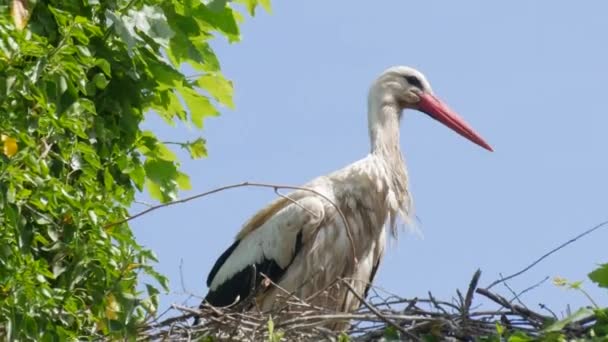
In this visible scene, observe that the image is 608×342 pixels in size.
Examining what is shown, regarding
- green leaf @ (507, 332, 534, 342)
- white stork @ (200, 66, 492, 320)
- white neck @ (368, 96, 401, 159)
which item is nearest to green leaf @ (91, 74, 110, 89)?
white stork @ (200, 66, 492, 320)

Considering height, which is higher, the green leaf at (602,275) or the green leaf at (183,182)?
the green leaf at (183,182)

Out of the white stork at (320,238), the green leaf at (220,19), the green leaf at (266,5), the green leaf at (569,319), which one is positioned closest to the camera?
the green leaf at (569,319)

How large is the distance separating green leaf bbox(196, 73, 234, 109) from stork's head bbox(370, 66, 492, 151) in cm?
163

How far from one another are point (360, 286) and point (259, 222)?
0.63 meters

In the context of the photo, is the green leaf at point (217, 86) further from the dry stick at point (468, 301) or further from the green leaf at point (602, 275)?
the green leaf at point (602, 275)

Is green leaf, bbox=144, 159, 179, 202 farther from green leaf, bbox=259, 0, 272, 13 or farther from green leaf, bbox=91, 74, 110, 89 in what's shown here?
green leaf, bbox=259, 0, 272, 13

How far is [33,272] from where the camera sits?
6.71 m

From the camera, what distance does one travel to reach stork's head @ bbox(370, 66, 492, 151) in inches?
383

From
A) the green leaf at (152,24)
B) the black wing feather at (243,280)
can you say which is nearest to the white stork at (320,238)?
the black wing feather at (243,280)

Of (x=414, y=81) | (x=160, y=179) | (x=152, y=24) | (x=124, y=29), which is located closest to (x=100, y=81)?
(x=124, y=29)

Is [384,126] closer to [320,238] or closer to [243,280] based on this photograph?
[320,238]

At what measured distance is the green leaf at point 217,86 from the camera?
818 cm

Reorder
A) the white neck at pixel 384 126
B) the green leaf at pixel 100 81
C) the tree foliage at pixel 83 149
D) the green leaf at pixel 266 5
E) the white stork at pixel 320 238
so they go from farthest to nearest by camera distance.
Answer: the white neck at pixel 384 126, the white stork at pixel 320 238, the green leaf at pixel 266 5, the green leaf at pixel 100 81, the tree foliage at pixel 83 149

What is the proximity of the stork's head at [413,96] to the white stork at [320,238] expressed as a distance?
528mm
